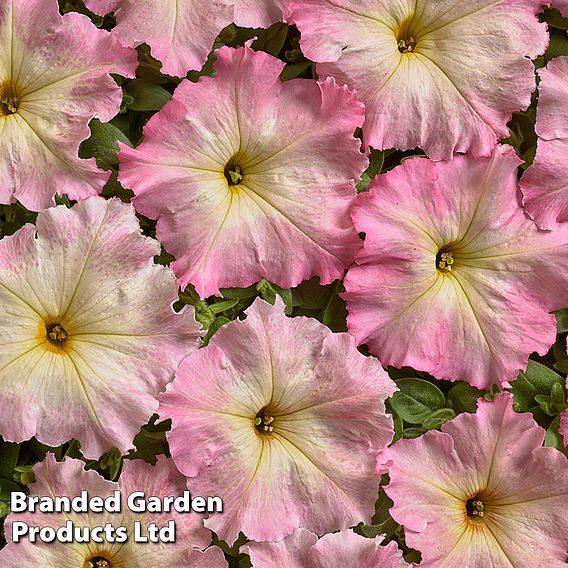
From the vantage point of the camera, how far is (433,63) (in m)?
1.17

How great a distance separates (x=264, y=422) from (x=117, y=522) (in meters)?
0.23

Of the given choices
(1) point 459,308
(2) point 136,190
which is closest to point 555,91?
(1) point 459,308

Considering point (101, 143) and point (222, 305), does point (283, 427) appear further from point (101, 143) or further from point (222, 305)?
point (101, 143)

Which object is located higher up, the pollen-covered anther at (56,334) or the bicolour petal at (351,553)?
the pollen-covered anther at (56,334)

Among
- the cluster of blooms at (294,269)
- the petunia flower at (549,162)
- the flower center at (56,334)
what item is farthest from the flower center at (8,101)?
the petunia flower at (549,162)

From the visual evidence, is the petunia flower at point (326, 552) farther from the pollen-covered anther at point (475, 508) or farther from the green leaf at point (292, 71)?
the green leaf at point (292, 71)

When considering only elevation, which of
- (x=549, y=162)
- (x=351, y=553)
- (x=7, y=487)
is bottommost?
(x=351, y=553)

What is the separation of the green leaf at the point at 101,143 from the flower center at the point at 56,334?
23cm

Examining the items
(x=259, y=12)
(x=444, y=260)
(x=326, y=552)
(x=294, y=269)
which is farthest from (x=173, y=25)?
(x=326, y=552)

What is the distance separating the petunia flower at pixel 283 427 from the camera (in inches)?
43.1

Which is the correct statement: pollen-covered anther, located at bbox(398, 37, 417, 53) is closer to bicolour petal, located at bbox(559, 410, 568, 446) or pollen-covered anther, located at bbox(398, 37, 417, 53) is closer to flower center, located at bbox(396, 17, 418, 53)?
flower center, located at bbox(396, 17, 418, 53)

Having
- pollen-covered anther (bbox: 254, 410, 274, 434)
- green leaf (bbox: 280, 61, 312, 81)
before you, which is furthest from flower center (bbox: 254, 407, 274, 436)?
green leaf (bbox: 280, 61, 312, 81)

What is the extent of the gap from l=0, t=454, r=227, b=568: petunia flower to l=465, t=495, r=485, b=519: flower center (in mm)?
355

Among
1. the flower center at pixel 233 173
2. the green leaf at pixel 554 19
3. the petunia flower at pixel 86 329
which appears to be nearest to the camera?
the petunia flower at pixel 86 329
